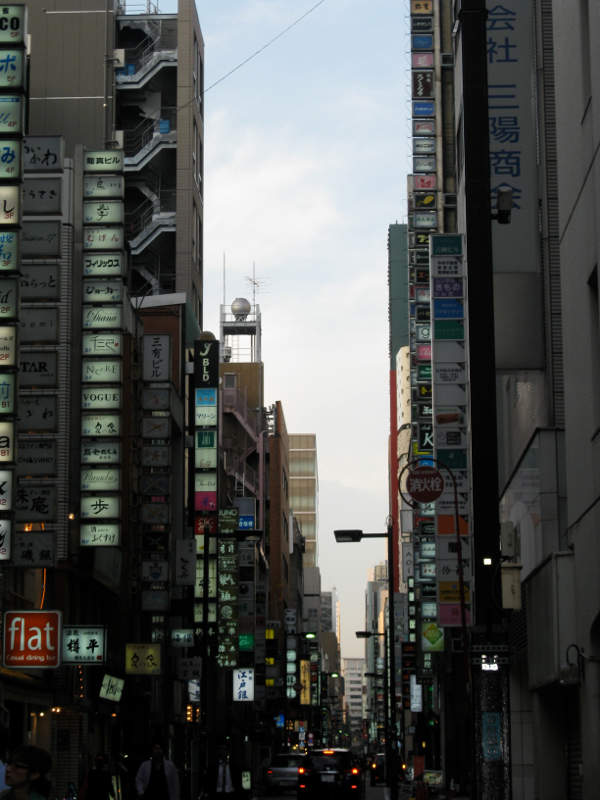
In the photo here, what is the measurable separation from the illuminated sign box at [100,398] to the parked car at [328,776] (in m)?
12.8

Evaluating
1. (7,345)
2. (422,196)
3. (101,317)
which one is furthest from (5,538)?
(422,196)

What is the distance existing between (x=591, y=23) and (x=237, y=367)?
122 meters

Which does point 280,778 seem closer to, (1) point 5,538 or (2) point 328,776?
(2) point 328,776

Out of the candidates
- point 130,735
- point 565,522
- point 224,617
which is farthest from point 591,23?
point 224,617

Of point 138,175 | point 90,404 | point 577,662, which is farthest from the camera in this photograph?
point 138,175

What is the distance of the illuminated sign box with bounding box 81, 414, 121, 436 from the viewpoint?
4403 cm

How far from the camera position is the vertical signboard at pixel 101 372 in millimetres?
44031

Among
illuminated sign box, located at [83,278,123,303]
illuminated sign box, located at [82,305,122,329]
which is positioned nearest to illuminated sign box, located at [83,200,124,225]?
illuminated sign box, located at [83,278,123,303]

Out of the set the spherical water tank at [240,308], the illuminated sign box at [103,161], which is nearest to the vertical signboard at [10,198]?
the illuminated sign box at [103,161]

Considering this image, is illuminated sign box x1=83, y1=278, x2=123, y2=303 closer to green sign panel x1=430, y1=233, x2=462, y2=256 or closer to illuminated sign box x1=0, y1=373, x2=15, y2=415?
green sign panel x1=430, y1=233, x2=462, y2=256

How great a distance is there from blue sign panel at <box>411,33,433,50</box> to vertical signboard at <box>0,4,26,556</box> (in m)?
69.5

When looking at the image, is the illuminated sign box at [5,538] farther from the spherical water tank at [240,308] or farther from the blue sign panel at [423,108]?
the spherical water tank at [240,308]

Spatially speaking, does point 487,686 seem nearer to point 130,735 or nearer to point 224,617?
point 130,735

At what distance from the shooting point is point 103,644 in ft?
134
